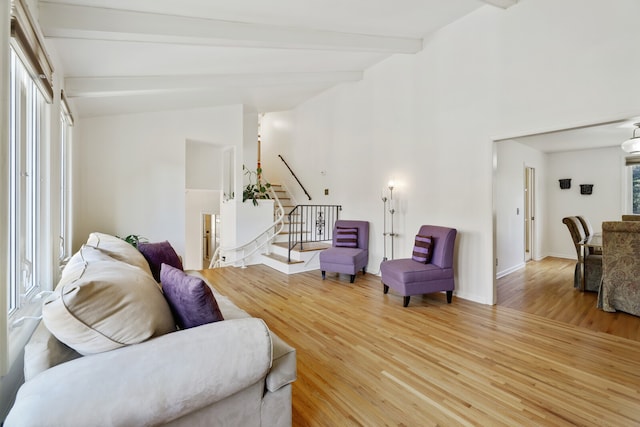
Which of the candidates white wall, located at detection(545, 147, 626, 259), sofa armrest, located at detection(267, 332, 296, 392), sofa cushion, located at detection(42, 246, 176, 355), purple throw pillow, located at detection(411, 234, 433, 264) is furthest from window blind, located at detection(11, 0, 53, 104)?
white wall, located at detection(545, 147, 626, 259)

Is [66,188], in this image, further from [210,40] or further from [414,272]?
[414,272]

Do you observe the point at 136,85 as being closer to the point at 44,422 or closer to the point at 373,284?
the point at 44,422

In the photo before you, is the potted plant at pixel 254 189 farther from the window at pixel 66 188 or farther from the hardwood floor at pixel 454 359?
the window at pixel 66 188

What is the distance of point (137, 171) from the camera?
5496 mm

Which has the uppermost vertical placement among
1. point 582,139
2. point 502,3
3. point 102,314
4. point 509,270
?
point 502,3

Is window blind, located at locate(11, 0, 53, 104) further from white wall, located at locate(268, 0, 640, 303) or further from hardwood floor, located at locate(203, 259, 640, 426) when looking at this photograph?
white wall, located at locate(268, 0, 640, 303)

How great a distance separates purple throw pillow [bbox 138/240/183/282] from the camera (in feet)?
10.1

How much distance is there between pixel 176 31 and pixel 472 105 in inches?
138

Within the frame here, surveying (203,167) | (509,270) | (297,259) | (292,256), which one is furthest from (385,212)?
(203,167)

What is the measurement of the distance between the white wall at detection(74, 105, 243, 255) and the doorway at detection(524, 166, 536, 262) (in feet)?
22.5

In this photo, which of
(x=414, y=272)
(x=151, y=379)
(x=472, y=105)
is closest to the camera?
(x=151, y=379)

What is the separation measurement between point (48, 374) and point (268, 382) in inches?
34.6

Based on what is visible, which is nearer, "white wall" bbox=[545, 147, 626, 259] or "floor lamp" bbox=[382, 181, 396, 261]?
"floor lamp" bbox=[382, 181, 396, 261]

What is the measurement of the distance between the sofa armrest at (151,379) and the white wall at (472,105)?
136 inches
